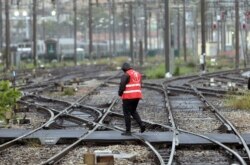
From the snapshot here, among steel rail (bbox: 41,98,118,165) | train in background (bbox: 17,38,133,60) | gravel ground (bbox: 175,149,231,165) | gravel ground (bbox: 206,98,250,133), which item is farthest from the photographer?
train in background (bbox: 17,38,133,60)

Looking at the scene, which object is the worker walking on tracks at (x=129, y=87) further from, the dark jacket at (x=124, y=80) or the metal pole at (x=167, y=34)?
the metal pole at (x=167, y=34)

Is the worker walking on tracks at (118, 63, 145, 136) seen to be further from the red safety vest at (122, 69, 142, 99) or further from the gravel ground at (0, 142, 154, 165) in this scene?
the gravel ground at (0, 142, 154, 165)

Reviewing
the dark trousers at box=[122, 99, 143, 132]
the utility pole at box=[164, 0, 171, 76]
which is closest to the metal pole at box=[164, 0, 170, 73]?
the utility pole at box=[164, 0, 171, 76]

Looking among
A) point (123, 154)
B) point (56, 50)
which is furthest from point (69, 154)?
point (56, 50)

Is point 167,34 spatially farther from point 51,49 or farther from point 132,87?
point 51,49

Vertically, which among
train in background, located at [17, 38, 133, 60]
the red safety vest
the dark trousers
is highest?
the red safety vest

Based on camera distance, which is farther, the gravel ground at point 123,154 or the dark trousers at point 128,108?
the dark trousers at point 128,108

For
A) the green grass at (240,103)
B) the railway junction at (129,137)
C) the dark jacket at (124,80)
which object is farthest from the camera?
the green grass at (240,103)

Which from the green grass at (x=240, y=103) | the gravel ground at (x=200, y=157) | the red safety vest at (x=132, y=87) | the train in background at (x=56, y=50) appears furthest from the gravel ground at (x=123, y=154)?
the train in background at (x=56, y=50)

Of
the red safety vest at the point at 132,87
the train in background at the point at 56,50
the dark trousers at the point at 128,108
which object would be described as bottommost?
the train in background at the point at 56,50

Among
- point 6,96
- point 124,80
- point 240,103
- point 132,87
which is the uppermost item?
point 124,80

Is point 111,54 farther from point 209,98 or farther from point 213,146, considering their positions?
point 213,146

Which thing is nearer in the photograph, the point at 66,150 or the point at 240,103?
the point at 66,150

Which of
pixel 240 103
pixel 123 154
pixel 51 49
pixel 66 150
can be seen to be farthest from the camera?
pixel 51 49
